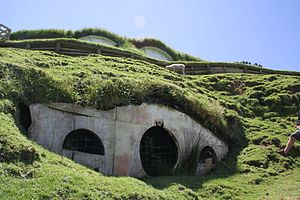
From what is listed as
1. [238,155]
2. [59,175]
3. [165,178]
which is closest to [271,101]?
[238,155]

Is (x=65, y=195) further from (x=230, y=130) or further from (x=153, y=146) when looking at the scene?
(x=230, y=130)

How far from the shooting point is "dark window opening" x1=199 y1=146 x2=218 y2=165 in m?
20.4

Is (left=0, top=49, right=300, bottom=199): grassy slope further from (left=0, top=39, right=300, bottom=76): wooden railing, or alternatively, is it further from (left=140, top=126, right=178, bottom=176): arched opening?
(left=0, top=39, right=300, bottom=76): wooden railing

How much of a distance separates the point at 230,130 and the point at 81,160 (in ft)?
27.8

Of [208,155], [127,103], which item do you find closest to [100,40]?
[208,155]

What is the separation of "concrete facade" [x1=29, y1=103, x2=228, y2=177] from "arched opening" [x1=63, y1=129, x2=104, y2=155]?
20 cm

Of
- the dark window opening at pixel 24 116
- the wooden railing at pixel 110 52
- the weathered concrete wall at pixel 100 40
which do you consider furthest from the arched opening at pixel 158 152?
A: the weathered concrete wall at pixel 100 40

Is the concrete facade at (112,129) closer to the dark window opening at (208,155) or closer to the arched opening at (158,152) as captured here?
the arched opening at (158,152)

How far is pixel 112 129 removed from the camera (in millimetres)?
17750

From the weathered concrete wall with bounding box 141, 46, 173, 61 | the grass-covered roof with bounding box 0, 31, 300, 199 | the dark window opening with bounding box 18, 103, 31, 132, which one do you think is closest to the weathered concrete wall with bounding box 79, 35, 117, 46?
the weathered concrete wall with bounding box 141, 46, 173, 61

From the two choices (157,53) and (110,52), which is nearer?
(110,52)

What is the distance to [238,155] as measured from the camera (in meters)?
20.9

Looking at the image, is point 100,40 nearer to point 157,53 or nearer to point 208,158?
point 157,53

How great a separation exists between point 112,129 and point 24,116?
335cm
